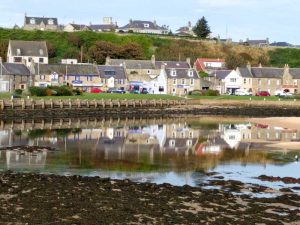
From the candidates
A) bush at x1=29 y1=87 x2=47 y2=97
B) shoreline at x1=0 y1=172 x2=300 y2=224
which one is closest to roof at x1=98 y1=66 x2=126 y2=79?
bush at x1=29 y1=87 x2=47 y2=97

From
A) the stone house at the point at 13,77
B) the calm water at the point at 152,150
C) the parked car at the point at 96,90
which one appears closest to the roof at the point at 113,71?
the parked car at the point at 96,90

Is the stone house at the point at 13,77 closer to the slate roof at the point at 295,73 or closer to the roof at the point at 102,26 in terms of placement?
the slate roof at the point at 295,73

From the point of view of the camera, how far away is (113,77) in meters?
94.8

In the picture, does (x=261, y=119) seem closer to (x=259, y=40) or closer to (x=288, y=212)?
(x=288, y=212)

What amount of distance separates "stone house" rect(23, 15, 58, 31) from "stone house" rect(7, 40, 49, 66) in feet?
102

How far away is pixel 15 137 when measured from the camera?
4403 cm

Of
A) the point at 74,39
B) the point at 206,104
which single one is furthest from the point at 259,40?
the point at 206,104

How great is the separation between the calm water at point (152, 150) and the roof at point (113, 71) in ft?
112

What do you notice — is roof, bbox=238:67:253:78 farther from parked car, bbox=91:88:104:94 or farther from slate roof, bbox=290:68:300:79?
parked car, bbox=91:88:104:94

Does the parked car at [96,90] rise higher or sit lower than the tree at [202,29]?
lower

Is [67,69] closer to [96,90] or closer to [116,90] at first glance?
[96,90]

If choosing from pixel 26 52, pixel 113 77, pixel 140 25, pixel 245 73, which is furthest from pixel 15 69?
pixel 140 25

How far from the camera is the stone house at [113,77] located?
94.1 meters

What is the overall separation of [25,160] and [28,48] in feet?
243
